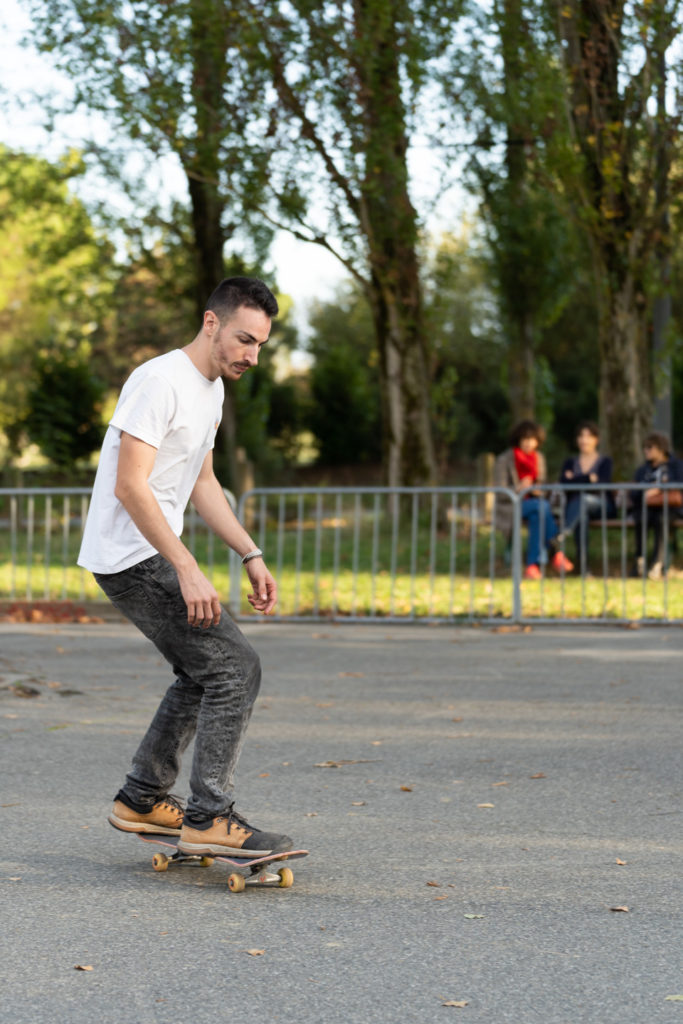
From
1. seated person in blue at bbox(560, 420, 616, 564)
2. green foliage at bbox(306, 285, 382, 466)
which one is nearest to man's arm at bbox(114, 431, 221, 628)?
seated person in blue at bbox(560, 420, 616, 564)

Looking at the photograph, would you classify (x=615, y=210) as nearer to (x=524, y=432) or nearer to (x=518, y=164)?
(x=524, y=432)

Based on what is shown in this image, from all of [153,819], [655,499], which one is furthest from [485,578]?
[153,819]

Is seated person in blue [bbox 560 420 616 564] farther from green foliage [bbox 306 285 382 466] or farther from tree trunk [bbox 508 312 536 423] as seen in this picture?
green foliage [bbox 306 285 382 466]

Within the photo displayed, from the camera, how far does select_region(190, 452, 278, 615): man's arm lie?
4801 mm

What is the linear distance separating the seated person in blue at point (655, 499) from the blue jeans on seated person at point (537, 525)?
80 centimetres

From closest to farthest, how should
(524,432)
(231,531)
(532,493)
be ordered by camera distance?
(231,531) → (532,493) → (524,432)

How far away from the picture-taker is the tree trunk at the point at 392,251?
51.4 ft

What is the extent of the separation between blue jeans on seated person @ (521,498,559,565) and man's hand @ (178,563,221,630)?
8691 millimetres

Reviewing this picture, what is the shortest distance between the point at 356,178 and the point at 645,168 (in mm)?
3438

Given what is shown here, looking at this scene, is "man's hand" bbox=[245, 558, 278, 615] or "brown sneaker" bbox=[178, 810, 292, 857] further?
"man's hand" bbox=[245, 558, 278, 615]

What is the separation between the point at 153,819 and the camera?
4898 mm

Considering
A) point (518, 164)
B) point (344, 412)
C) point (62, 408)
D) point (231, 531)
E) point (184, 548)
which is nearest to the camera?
point (184, 548)

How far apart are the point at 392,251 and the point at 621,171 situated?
3.97 metres

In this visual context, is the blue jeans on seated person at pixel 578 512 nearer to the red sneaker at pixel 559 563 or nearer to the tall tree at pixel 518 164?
the red sneaker at pixel 559 563
